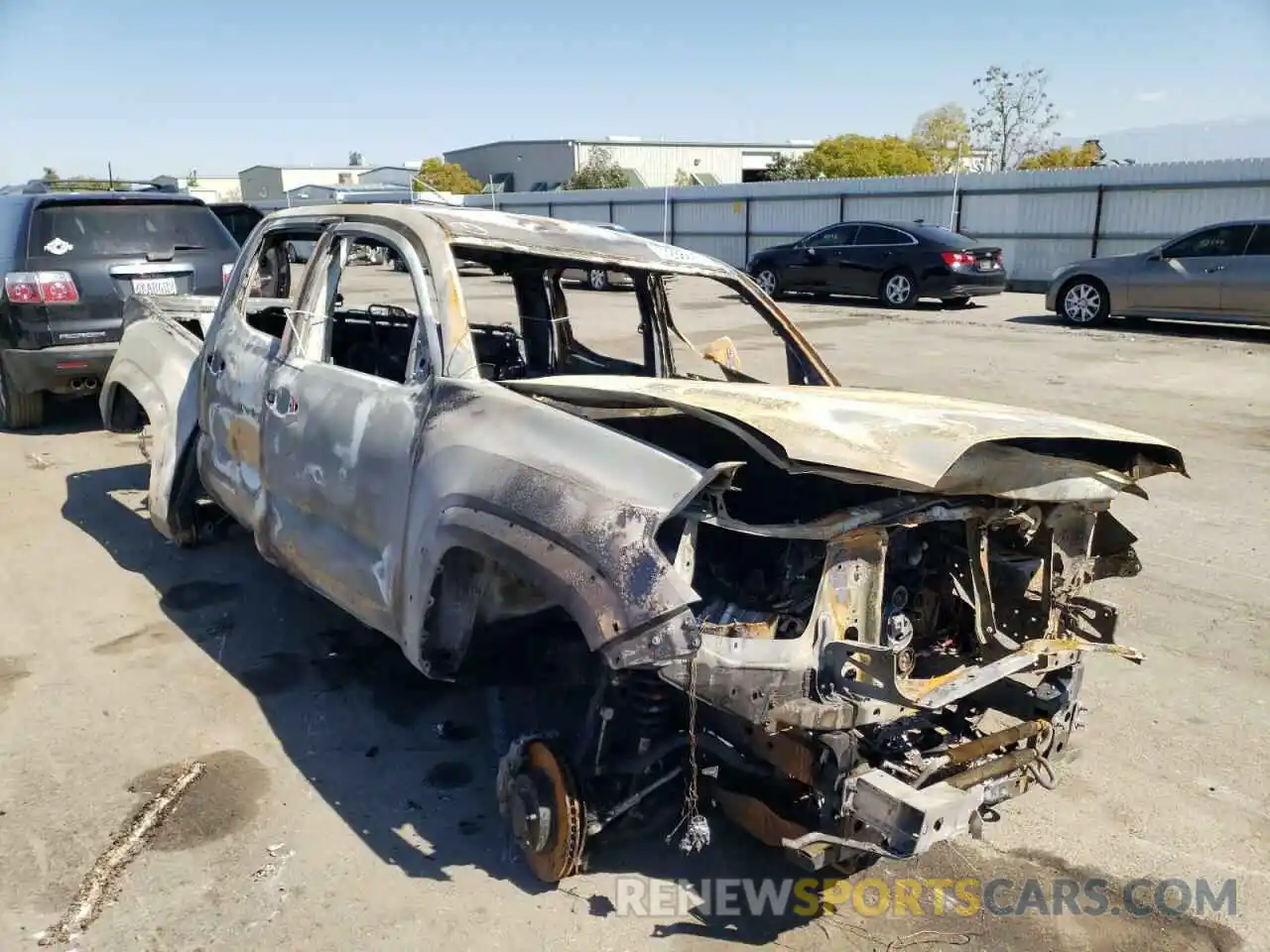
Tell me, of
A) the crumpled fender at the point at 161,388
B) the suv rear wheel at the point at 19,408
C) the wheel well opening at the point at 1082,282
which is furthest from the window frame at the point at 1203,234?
the suv rear wheel at the point at 19,408

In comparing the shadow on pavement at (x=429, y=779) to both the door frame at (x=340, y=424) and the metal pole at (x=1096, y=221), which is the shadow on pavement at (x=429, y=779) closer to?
the door frame at (x=340, y=424)

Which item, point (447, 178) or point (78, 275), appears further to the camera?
point (447, 178)

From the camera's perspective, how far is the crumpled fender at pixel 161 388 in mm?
5027

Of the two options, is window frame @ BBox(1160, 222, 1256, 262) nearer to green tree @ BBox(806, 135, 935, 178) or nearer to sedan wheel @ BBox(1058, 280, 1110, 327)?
sedan wheel @ BBox(1058, 280, 1110, 327)

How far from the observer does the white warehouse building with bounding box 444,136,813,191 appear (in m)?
58.8

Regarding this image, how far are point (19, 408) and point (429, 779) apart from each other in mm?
6524

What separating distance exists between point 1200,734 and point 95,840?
155 inches

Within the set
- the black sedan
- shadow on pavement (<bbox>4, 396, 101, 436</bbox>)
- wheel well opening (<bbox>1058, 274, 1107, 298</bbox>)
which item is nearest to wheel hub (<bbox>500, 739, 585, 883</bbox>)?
shadow on pavement (<bbox>4, 396, 101, 436</bbox>)

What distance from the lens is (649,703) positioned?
294cm

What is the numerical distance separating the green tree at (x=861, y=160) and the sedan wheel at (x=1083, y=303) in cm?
3053

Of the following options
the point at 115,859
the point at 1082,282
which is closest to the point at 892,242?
the point at 1082,282

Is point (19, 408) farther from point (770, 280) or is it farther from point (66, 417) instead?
point (770, 280)

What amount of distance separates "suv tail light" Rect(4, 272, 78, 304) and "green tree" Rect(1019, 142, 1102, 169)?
4304 cm

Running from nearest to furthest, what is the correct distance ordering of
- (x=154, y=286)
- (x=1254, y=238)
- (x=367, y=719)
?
(x=367, y=719) < (x=154, y=286) < (x=1254, y=238)
